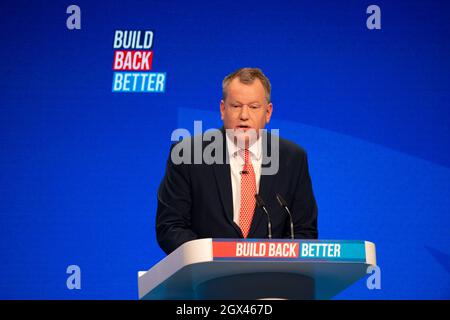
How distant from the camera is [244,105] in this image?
3.69 metres

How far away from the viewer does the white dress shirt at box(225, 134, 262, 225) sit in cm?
355

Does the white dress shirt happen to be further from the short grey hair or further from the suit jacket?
the short grey hair

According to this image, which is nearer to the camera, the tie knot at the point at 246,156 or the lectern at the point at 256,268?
the lectern at the point at 256,268

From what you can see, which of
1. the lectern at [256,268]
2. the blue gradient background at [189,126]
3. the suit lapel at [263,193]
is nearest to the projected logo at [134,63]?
the blue gradient background at [189,126]

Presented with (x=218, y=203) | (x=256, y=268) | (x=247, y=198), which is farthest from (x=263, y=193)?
(x=256, y=268)

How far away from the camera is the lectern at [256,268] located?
9.09 ft

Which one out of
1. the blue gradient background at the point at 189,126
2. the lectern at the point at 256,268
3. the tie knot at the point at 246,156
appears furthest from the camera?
the blue gradient background at the point at 189,126

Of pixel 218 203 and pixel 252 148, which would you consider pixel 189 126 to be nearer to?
pixel 252 148

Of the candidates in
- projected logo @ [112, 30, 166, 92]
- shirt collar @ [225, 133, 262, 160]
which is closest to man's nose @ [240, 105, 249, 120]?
shirt collar @ [225, 133, 262, 160]

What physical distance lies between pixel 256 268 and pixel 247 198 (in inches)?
27.3

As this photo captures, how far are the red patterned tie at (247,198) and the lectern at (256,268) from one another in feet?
1.59

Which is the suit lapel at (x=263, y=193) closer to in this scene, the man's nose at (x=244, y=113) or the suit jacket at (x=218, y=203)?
the suit jacket at (x=218, y=203)
